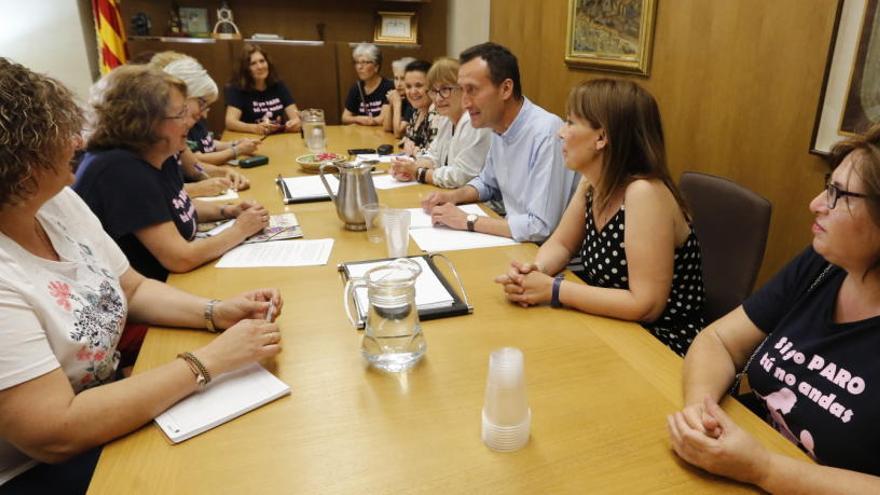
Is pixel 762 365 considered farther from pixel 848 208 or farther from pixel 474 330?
pixel 474 330

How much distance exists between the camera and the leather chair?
1551 millimetres

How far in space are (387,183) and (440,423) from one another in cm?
171

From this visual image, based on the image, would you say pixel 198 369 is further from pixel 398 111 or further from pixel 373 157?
pixel 398 111

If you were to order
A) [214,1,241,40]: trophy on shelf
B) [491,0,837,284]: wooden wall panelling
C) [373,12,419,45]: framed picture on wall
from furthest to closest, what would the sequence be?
[373,12,419,45]: framed picture on wall, [214,1,241,40]: trophy on shelf, [491,0,837,284]: wooden wall panelling

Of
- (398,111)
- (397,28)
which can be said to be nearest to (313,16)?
(397,28)

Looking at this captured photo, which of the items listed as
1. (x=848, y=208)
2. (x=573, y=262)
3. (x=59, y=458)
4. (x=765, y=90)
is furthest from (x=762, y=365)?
(x=765, y=90)

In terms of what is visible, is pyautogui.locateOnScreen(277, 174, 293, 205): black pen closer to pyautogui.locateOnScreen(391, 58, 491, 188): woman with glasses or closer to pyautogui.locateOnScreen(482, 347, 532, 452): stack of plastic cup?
pyautogui.locateOnScreen(391, 58, 491, 188): woman with glasses

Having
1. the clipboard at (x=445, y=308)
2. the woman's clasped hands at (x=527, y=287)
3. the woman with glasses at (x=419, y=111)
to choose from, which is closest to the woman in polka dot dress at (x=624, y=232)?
the woman's clasped hands at (x=527, y=287)

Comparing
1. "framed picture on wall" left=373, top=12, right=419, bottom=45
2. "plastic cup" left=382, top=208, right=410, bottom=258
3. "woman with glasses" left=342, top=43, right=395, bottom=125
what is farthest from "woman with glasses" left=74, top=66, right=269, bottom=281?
"framed picture on wall" left=373, top=12, right=419, bottom=45

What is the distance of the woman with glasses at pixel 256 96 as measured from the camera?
412 cm

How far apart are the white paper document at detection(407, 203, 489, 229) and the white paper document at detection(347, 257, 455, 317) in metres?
0.36

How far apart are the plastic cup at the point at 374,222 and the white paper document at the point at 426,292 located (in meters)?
0.26

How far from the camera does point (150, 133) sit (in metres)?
1.63

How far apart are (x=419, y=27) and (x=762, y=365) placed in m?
5.01
